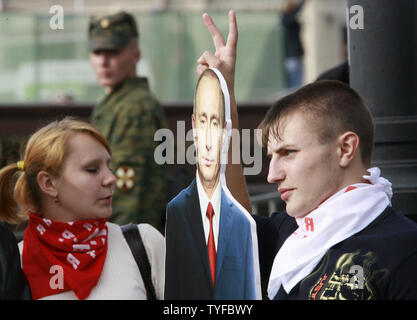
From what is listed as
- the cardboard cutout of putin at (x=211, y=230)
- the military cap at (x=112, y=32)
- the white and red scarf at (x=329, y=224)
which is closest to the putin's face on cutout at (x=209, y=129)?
the cardboard cutout of putin at (x=211, y=230)

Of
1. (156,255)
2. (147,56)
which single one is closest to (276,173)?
(156,255)

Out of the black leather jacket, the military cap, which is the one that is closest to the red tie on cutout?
the black leather jacket

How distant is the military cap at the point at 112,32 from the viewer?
198 inches

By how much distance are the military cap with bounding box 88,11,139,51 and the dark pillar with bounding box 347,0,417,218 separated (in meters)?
2.13

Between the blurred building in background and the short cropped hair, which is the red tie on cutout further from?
the blurred building in background

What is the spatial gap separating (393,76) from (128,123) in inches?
73.3

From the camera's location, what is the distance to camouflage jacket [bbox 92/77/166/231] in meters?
4.36

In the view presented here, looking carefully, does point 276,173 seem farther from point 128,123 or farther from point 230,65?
point 128,123

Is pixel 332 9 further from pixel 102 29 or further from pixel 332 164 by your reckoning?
pixel 332 164

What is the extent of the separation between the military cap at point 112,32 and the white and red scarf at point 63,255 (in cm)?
235

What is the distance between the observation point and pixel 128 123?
4.60m

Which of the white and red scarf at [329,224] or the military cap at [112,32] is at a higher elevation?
the military cap at [112,32]

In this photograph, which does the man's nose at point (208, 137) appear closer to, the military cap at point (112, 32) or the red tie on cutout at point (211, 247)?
the red tie on cutout at point (211, 247)

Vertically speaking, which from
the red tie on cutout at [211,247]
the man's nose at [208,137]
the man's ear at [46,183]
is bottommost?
the red tie on cutout at [211,247]
